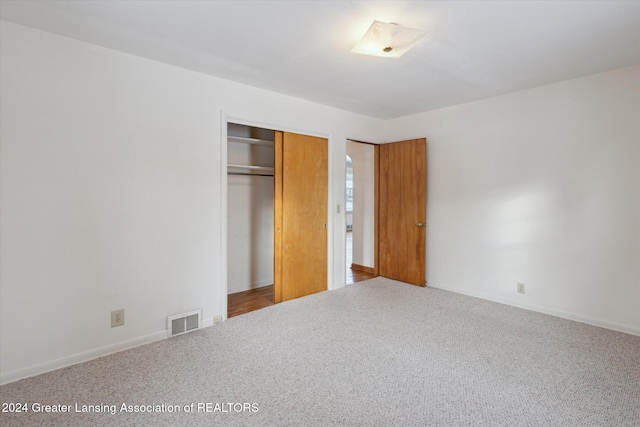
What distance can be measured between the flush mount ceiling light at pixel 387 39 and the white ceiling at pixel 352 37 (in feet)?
0.28

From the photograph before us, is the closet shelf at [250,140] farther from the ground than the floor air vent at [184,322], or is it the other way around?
the closet shelf at [250,140]

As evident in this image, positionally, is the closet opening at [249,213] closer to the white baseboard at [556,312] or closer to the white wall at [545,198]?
the white wall at [545,198]

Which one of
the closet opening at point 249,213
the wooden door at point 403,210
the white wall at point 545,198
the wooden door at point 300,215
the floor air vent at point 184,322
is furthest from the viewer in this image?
the wooden door at point 403,210

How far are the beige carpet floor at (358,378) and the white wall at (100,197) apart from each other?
35 centimetres

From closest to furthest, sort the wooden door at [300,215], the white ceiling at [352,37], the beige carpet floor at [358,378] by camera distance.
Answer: the beige carpet floor at [358,378] < the white ceiling at [352,37] < the wooden door at [300,215]

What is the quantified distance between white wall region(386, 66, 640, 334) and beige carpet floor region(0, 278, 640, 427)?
0.47 meters

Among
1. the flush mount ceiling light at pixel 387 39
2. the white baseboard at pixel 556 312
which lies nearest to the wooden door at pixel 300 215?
the flush mount ceiling light at pixel 387 39

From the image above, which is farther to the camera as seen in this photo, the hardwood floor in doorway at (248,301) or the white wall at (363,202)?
the white wall at (363,202)

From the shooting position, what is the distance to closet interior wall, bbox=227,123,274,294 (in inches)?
169

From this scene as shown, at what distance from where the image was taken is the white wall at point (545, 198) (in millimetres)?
3012

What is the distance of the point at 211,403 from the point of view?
197 cm

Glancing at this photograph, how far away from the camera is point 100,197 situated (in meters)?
2.54

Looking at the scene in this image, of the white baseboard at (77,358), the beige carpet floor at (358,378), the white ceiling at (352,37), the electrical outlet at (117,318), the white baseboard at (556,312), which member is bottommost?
the beige carpet floor at (358,378)

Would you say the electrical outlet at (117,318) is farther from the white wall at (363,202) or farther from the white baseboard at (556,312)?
the white baseboard at (556,312)
